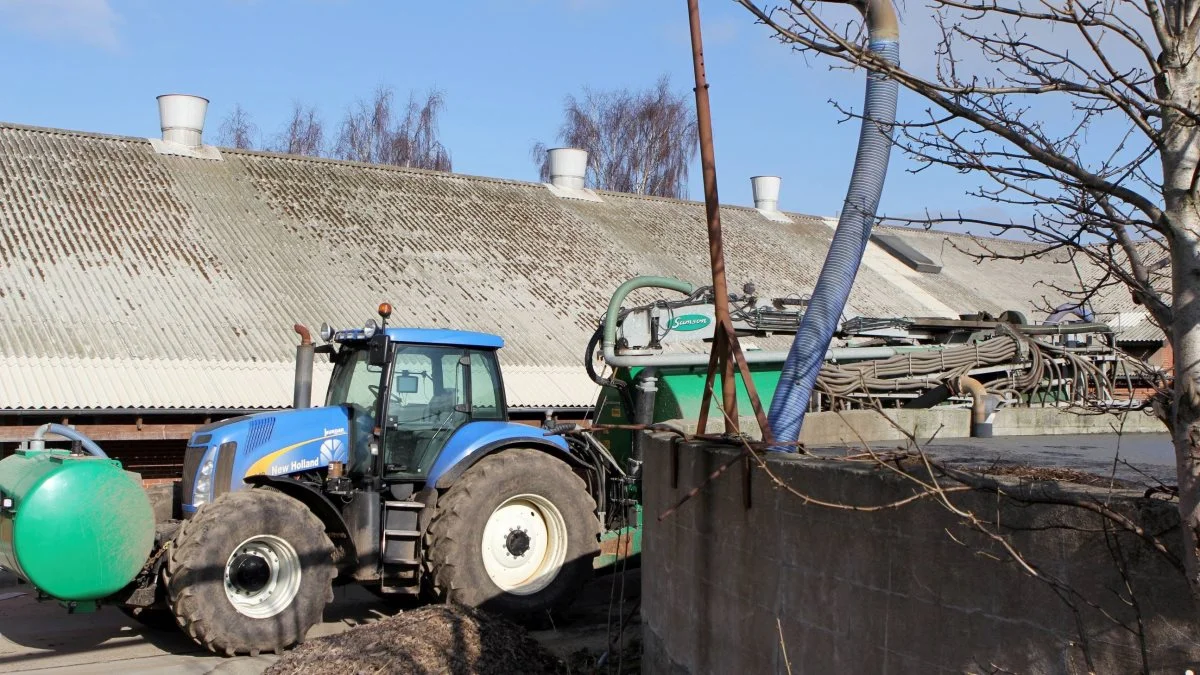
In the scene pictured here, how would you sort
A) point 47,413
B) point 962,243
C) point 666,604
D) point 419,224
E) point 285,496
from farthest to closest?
point 962,243 < point 419,224 < point 47,413 < point 285,496 < point 666,604

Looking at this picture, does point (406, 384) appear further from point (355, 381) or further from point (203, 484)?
point (203, 484)

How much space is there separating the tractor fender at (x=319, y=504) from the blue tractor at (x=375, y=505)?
0.02 m

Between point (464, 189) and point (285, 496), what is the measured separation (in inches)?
717

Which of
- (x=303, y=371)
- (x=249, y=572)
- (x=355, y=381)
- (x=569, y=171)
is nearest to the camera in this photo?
(x=249, y=572)

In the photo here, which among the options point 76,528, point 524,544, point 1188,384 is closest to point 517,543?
point 524,544

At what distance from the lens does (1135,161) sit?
3.39m

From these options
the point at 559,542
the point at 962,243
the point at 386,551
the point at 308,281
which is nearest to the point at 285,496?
the point at 386,551

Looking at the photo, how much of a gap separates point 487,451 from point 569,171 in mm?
19762

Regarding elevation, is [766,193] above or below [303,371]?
above

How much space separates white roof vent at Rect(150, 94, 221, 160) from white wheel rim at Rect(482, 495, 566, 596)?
16.5 m

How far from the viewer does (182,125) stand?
79.2ft

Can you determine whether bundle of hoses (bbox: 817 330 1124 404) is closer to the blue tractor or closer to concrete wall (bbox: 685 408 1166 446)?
concrete wall (bbox: 685 408 1166 446)

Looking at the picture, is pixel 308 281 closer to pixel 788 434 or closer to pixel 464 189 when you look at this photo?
pixel 464 189

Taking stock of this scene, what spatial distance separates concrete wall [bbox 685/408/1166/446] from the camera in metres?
10.3
